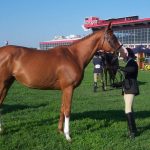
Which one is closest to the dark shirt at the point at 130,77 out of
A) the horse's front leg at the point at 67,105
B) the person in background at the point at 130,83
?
the person in background at the point at 130,83

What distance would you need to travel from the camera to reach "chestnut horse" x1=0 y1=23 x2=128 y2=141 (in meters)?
7.76

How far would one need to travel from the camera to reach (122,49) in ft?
25.8

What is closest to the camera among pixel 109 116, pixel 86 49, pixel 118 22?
pixel 86 49

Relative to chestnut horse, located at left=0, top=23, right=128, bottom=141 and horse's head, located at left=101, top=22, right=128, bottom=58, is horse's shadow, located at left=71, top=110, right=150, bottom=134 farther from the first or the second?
horse's head, located at left=101, top=22, right=128, bottom=58

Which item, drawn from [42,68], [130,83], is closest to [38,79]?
[42,68]

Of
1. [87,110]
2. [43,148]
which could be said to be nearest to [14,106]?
[87,110]

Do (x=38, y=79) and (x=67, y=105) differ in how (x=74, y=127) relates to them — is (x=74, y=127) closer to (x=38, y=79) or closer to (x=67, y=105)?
(x=67, y=105)

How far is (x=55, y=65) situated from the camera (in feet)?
25.6

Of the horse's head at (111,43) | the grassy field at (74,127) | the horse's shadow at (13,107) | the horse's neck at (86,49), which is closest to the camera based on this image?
the grassy field at (74,127)

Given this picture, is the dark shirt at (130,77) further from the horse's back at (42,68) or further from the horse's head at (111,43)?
the horse's back at (42,68)

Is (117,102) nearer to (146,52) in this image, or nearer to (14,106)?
(14,106)

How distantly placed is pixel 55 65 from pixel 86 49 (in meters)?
0.80

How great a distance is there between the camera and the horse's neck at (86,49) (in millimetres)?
7988

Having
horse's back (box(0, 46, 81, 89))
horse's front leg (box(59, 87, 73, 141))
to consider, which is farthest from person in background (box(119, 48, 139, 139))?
horse's front leg (box(59, 87, 73, 141))
